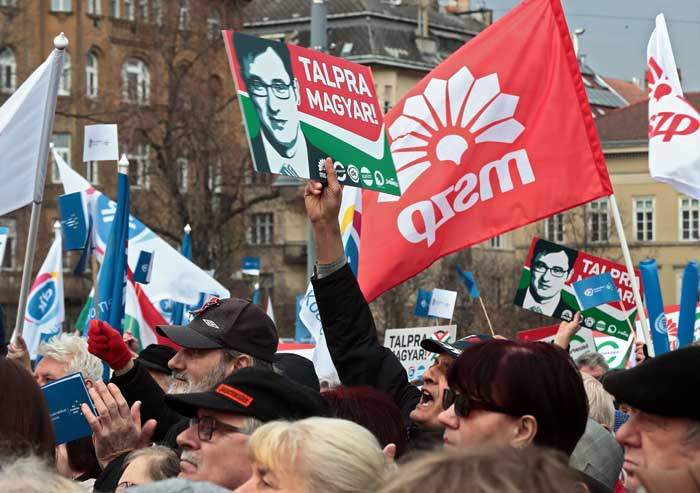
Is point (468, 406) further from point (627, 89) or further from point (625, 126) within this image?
point (627, 89)

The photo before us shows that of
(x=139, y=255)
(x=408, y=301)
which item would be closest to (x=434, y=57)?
(x=408, y=301)

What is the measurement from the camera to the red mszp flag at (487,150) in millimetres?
9375

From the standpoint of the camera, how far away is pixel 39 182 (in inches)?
355

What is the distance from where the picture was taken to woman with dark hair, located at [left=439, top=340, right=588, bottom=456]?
4859 millimetres

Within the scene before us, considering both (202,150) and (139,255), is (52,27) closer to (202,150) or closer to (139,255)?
(202,150)

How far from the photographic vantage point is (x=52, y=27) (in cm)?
6047

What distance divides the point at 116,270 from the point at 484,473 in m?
Answer: 7.83

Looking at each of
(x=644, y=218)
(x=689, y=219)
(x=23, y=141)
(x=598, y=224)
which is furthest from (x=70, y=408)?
(x=689, y=219)

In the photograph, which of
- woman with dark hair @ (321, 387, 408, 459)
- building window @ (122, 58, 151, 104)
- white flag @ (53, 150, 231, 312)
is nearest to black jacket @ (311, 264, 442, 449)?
woman with dark hair @ (321, 387, 408, 459)

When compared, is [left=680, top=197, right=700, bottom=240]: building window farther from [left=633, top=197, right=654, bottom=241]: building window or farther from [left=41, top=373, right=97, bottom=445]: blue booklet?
[left=41, top=373, right=97, bottom=445]: blue booklet

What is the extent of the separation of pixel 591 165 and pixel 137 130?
33961mm

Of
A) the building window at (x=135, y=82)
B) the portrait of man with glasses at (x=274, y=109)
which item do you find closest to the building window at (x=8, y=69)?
the building window at (x=135, y=82)

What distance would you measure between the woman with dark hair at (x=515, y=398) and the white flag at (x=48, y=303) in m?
12.7

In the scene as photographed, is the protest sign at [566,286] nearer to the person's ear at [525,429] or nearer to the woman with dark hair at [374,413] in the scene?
the woman with dark hair at [374,413]
